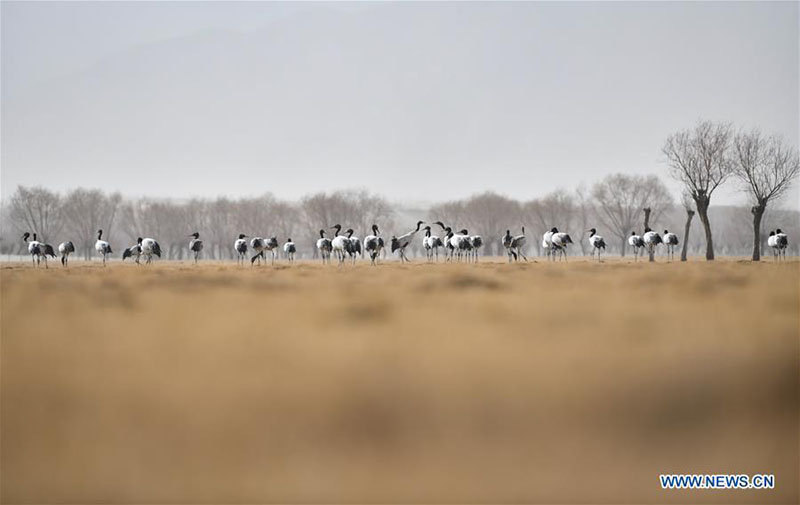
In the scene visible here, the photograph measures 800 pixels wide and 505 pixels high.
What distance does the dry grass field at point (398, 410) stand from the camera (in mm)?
4008

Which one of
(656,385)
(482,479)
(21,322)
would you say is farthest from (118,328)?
(656,385)

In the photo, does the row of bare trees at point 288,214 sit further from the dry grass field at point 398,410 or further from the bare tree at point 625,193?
the dry grass field at point 398,410

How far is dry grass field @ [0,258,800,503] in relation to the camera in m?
4.01

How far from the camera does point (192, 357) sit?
609cm

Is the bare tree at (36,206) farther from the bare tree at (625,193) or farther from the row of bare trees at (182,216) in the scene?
the bare tree at (625,193)

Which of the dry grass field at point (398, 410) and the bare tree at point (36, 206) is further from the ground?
the bare tree at point (36, 206)

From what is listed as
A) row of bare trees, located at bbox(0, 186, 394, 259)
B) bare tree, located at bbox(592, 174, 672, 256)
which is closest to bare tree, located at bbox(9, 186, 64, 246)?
row of bare trees, located at bbox(0, 186, 394, 259)

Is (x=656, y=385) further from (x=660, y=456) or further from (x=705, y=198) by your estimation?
(x=705, y=198)

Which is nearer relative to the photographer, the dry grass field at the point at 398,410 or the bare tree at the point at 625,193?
the dry grass field at the point at 398,410

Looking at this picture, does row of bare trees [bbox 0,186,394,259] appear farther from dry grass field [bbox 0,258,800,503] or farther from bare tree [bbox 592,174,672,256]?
dry grass field [bbox 0,258,800,503]

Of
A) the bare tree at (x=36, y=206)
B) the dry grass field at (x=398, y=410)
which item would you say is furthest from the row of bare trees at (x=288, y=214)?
the dry grass field at (x=398, y=410)

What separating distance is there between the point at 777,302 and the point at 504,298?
12.8 ft

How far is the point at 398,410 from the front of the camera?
474 centimetres

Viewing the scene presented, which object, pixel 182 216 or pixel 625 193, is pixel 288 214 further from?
pixel 625 193
